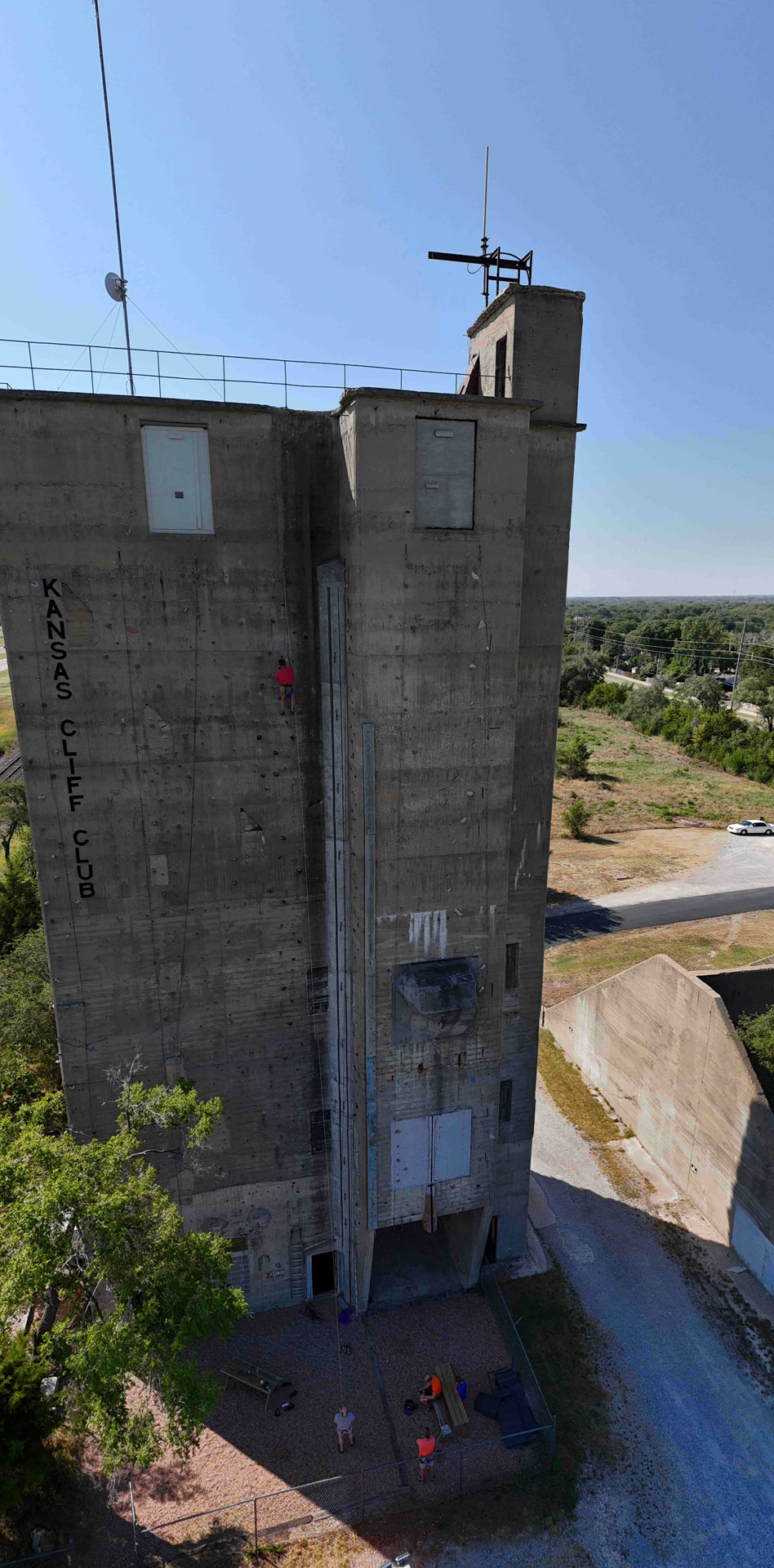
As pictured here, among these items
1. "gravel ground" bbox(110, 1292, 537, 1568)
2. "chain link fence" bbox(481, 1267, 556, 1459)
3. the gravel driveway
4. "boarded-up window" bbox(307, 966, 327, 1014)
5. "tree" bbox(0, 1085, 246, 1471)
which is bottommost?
the gravel driveway

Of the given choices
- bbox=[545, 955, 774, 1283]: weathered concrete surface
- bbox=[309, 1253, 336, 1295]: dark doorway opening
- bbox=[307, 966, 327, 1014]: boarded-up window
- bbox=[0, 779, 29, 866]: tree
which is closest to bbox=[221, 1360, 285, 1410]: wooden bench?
bbox=[309, 1253, 336, 1295]: dark doorway opening

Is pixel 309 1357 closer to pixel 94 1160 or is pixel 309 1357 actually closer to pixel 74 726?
pixel 94 1160

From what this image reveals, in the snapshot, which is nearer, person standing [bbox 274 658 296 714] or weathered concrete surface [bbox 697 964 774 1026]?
person standing [bbox 274 658 296 714]

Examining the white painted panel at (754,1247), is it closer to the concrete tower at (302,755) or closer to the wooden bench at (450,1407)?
the concrete tower at (302,755)

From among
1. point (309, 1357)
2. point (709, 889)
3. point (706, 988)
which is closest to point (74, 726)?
point (309, 1357)

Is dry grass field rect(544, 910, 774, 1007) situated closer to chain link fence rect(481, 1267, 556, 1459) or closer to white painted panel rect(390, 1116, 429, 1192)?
chain link fence rect(481, 1267, 556, 1459)

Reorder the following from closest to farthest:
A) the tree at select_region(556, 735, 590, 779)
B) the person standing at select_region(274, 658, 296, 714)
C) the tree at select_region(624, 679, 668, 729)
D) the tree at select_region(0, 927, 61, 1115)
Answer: the person standing at select_region(274, 658, 296, 714)
the tree at select_region(0, 927, 61, 1115)
the tree at select_region(556, 735, 590, 779)
the tree at select_region(624, 679, 668, 729)

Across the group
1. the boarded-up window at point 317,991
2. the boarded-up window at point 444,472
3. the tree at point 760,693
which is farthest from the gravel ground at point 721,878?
the tree at point 760,693
